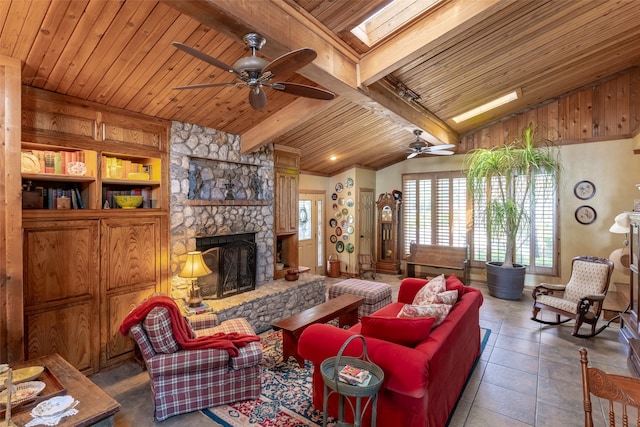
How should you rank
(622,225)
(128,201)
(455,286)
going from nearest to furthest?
(455,286) < (128,201) < (622,225)

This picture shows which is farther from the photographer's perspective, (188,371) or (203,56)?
(188,371)

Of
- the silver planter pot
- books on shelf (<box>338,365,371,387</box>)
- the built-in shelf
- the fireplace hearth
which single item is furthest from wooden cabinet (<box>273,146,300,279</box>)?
the silver planter pot

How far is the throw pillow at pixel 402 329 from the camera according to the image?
7.22ft

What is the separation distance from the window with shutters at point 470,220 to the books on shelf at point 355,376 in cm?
541

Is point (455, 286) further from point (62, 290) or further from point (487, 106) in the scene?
point (487, 106)

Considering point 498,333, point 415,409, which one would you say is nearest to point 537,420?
point 415,409

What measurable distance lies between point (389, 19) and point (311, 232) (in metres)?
5.14

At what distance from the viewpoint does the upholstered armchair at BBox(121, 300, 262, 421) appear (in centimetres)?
250

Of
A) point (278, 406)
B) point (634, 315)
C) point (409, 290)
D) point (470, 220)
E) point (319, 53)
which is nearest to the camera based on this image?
point (278, 406)

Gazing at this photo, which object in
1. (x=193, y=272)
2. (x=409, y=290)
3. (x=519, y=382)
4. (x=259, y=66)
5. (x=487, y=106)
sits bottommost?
(x=519, y=382)

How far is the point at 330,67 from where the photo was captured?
295cm

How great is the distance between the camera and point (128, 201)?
358 centimetres

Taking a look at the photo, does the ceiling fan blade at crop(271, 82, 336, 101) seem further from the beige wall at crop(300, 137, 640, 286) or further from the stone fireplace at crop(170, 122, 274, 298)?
the beige wall at crop(300, 137, 640, 286)

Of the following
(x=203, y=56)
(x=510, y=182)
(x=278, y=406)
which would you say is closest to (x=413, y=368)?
(x=278, y=406)
